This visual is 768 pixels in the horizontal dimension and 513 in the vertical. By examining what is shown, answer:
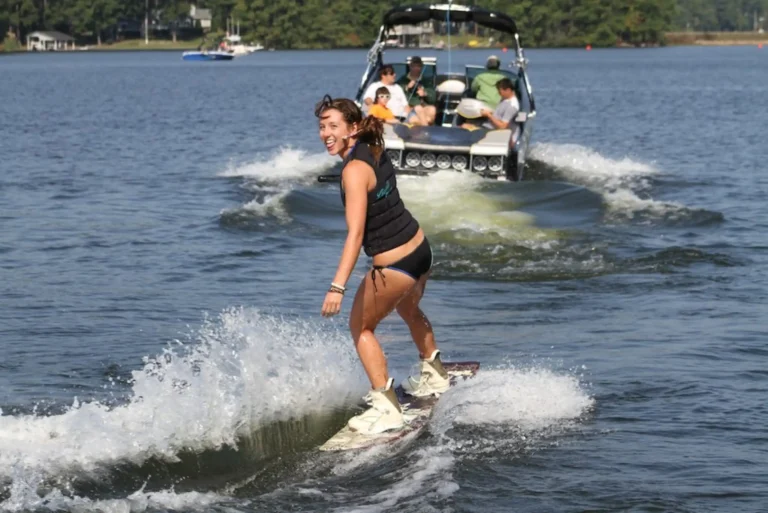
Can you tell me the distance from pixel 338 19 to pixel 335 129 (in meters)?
158

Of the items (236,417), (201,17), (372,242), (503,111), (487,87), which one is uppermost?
(372,242)

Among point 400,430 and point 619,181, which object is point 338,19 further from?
point 400,430

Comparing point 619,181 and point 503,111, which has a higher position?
point 503,111

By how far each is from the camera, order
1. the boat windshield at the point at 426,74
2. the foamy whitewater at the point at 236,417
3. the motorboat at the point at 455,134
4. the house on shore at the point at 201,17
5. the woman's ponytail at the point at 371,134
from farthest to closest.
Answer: the house on shore at the point at 201,17 → the boat windshield at the point at 426,74 → the motorboat at the point at 455,134 → the woman's ponytail at the point at 371,134 → the foamy whitewater at the point at 236,417

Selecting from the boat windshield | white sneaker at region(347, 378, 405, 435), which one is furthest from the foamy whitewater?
the boat windshield

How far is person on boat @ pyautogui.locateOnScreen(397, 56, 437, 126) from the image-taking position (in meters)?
21.9

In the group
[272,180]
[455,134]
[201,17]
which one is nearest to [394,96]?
[455,134]

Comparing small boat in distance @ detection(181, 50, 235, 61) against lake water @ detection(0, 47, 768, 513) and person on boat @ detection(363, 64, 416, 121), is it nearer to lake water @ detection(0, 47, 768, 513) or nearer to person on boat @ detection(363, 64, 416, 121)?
lake water @ detection(0, 47, 768, 513)

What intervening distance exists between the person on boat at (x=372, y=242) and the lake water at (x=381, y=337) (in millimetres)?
450

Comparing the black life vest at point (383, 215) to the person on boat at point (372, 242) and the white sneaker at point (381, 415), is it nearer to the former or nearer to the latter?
the person on boat at point (372, 242)

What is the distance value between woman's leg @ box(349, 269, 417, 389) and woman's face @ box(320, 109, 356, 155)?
751mm

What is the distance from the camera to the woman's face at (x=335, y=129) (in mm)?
7520


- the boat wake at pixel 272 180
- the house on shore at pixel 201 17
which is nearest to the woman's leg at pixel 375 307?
the boat wake at pixel 272 180

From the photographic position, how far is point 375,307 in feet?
25.5
